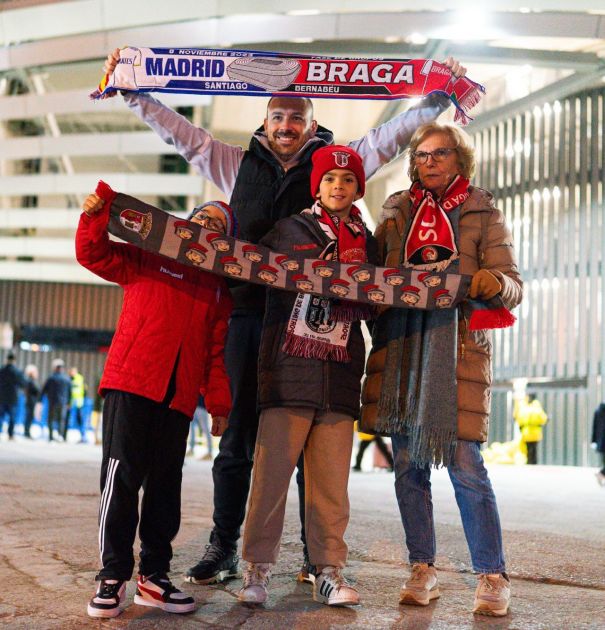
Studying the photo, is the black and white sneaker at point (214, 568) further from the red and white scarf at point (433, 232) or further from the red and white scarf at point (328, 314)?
the red and white scarf at point (433, 232)

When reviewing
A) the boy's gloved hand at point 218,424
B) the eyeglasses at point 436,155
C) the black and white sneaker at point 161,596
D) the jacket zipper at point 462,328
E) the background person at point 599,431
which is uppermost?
the eyeglasses at point 436,155

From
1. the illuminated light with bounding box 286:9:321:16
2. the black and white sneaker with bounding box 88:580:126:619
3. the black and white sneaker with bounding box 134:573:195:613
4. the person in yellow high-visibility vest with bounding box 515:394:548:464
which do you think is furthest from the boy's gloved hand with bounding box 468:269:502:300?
the person in yellow high-visibility vest with bounding box 515:394:548:464

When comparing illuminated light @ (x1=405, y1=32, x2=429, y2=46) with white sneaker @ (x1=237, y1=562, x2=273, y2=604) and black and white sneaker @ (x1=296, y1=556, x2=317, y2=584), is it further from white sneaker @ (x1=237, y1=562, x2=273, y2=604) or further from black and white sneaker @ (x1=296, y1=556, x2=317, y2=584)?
white sneaker @ (x1=237, y1=562, x2=273, y2=604)

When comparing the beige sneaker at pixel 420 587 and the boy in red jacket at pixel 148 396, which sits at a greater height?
the boy in red jacket at pixel 148 396

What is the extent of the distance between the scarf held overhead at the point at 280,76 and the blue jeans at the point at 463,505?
1.60 meters

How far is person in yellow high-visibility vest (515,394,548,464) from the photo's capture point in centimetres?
1554

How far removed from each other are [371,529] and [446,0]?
9.45m

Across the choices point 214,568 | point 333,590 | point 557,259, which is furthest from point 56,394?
point 333,590

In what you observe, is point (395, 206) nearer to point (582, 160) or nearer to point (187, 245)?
point (187, 245)

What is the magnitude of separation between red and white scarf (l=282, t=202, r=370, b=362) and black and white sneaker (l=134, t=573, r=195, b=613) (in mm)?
897

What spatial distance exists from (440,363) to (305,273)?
1.92 ft

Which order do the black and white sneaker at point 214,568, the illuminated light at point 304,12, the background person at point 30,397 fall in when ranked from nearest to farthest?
1. the black and white sneaker at point 214,568
2. the illuminated light at point 304,12
3. the background person at point 30,397

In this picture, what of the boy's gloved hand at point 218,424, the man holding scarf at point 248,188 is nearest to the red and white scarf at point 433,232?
the man holding scarf at point 248,188

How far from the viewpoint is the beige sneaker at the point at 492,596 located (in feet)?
9.52
